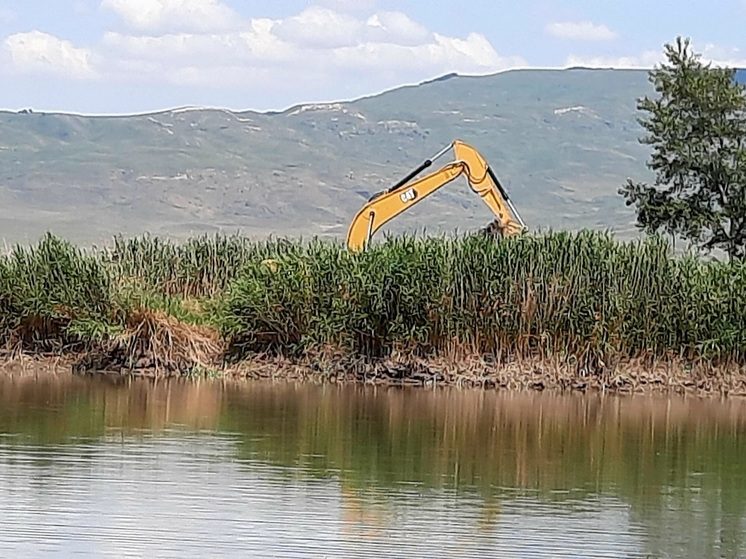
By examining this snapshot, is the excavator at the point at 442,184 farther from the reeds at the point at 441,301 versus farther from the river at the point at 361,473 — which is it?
the river at the point at 361,473

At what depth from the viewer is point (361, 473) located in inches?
531

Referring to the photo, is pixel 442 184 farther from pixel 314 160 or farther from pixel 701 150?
pixel 314 160

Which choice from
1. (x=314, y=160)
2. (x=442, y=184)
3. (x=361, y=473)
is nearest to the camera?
(x=361, y=473)

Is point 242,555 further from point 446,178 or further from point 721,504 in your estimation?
point 446,178

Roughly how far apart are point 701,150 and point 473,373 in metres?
10.9

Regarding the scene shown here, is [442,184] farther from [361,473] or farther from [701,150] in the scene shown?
[361,473]

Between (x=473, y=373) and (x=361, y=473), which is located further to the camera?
(x=473, y=373)

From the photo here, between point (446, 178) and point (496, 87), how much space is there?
171851 millimetres

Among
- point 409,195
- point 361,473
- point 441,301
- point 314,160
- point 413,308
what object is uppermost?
point 314,160

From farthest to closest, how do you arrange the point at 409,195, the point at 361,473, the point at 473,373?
1. the point at 409,195
2. the point at 473,373
3. the point at 361,473

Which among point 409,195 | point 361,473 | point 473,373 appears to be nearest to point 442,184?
point 409,195

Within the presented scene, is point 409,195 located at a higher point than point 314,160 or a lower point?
lower

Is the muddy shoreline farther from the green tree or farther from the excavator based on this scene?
the green tree

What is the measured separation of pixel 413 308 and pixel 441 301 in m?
0.41
